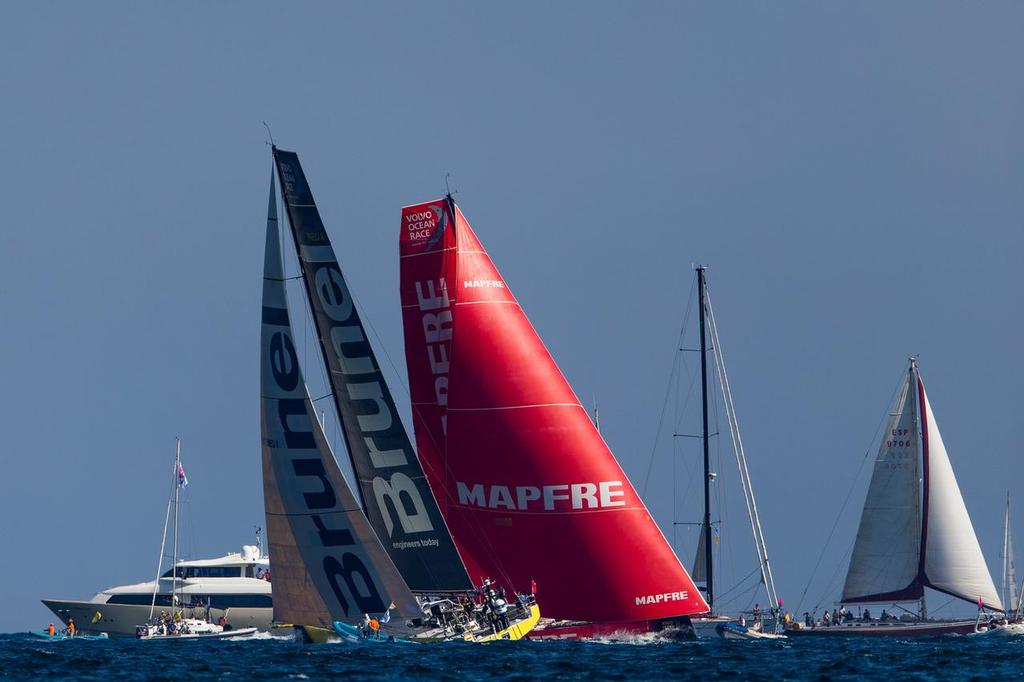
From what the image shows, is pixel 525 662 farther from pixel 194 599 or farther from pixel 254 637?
pixel 194 599

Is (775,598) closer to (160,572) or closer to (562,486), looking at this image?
(562,486)

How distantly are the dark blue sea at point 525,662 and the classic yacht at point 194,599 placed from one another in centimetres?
2409

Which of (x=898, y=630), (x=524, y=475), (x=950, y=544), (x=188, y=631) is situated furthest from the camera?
(x=188, y=631)

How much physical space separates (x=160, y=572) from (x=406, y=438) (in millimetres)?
35046

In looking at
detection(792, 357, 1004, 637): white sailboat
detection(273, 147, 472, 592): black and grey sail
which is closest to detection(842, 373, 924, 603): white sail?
detection(792, 357, 1004, 637): white sailboat

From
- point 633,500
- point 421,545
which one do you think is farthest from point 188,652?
point 633,500

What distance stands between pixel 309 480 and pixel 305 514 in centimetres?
78

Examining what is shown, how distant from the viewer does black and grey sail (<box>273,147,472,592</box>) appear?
144 feet

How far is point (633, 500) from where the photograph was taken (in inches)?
1778

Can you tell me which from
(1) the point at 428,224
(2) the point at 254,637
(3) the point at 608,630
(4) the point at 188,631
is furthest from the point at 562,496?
(4) the point at 188,631

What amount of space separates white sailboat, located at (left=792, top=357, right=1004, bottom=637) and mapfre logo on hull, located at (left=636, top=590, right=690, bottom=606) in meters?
21.8

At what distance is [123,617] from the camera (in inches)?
2977

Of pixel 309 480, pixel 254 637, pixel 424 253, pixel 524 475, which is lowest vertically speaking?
pixel 254 637

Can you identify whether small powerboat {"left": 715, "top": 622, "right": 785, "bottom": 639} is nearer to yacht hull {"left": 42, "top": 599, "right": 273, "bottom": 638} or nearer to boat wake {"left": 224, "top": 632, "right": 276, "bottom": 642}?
boat wake {"left": 224, "top": 632, "right": 276, "bottom": 642}
